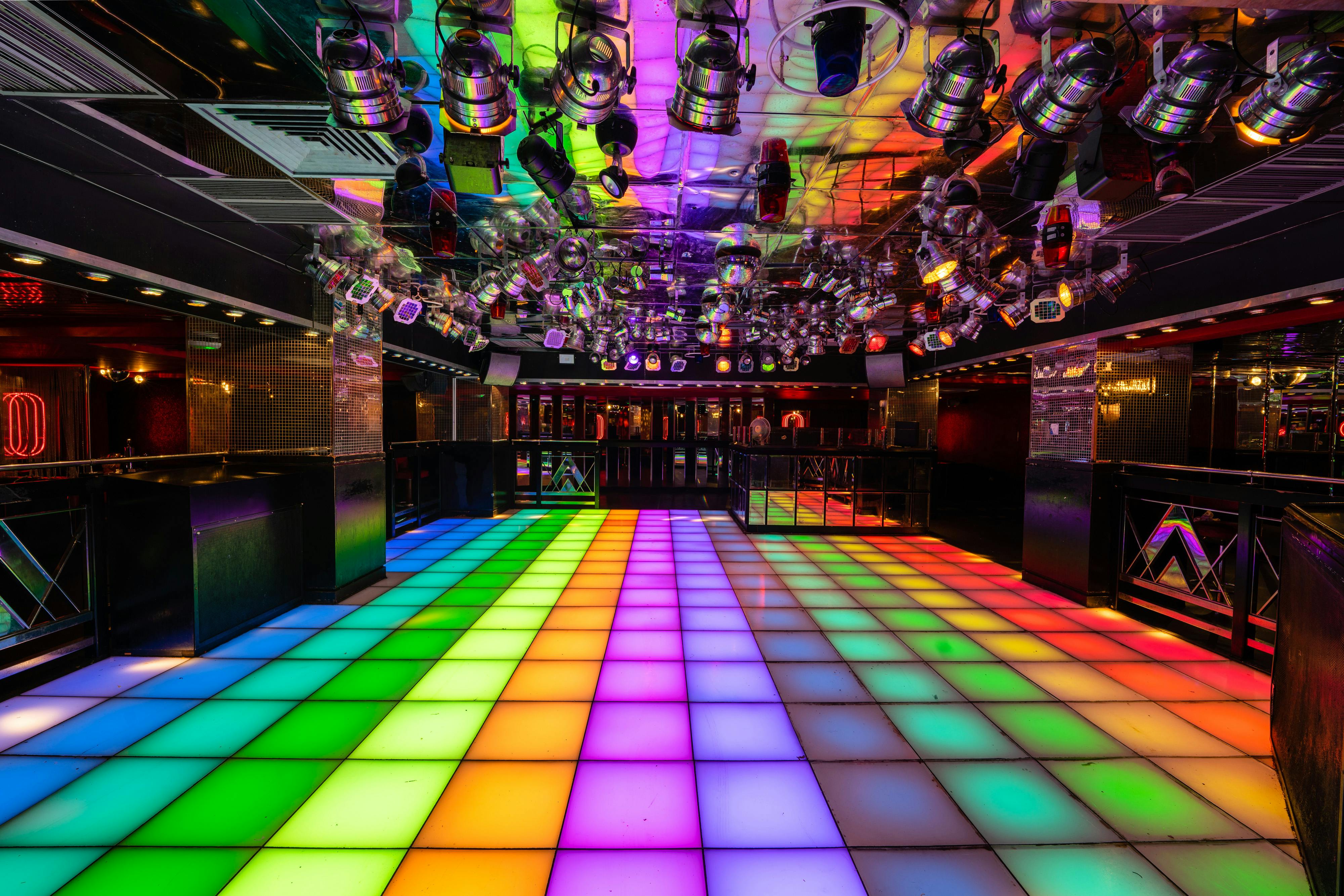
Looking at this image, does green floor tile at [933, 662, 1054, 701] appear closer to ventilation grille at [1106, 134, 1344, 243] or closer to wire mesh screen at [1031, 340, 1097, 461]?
wire mesh screen at [1031, 340, 1097, 461]

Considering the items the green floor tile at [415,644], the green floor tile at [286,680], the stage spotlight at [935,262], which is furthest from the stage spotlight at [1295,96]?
the green floor tile at [286,680]

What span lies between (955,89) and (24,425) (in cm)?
1125

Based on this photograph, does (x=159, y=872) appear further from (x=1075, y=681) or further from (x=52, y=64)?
(x=1075, y=681)

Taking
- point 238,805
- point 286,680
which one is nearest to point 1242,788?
point 238,805

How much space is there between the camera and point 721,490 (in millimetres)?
14734

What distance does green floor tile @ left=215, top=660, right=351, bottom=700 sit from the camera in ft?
10.6

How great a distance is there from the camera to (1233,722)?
3.05 meters

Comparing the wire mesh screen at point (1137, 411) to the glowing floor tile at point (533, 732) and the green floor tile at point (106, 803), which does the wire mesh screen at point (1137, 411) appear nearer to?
the glowing floor tile at point (533, 732)

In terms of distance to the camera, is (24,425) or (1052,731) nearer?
(1052,731)

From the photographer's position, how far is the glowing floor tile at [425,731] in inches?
104

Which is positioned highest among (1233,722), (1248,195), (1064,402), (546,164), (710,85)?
(1248,195)

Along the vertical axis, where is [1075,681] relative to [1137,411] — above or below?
below

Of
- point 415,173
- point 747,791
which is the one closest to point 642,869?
point 747,791

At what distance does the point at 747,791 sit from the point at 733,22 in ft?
10.9
